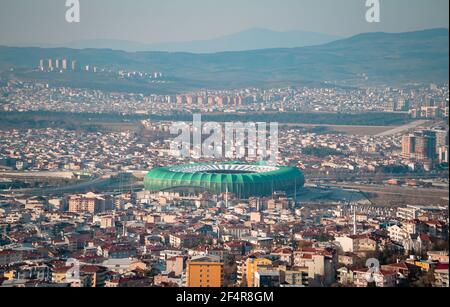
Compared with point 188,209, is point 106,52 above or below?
above

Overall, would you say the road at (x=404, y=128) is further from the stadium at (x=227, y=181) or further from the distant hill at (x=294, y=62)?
the stadium at (x=227, y=181)

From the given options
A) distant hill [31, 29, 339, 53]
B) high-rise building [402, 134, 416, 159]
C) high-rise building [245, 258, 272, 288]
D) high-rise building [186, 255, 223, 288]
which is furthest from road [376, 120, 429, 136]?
high-rise building [186, 255, 223, 288]

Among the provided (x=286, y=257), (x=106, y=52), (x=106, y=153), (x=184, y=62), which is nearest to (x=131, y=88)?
(x=106, y=52)

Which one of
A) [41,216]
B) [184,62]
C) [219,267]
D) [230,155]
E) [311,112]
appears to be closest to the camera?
[219,267]

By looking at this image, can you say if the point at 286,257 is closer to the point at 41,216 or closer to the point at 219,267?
the point at 219,267

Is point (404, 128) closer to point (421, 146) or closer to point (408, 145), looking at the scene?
point (408, 145)

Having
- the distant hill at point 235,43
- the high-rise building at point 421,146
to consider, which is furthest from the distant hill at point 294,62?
the high-rise building at point 421,146
